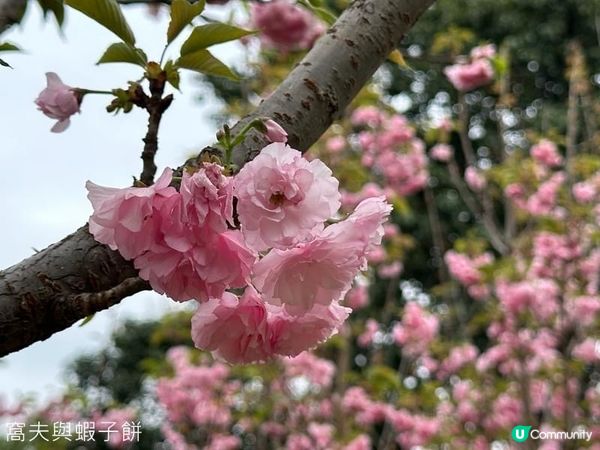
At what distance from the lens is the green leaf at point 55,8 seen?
817 millimetres

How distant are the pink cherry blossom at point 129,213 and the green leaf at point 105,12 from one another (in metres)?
0.20

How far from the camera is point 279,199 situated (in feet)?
1.60

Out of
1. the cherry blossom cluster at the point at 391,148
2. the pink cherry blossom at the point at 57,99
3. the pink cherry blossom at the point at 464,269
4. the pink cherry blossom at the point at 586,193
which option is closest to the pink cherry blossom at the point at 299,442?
the pink cherry blossom at the point at 464,269

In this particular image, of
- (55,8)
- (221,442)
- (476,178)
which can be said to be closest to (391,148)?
(476,178)

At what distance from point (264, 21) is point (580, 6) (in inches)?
→ 272

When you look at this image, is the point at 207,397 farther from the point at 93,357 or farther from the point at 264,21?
the point at 93,357

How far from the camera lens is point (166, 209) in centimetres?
50

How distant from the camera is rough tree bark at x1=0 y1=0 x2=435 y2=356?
1.78 feet

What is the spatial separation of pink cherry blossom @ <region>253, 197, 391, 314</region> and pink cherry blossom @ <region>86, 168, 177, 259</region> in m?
0.08

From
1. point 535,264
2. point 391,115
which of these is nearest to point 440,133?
point 391,115

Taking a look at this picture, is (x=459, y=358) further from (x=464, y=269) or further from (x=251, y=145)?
(x=251, y=145)

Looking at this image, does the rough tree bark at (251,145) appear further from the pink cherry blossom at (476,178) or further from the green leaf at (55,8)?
the pink cherry blossom at (476,178)

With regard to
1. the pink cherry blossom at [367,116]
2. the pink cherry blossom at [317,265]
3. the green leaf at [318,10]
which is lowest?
the pink cherry blossom at [367,116]

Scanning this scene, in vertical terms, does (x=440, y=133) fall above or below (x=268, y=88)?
below
